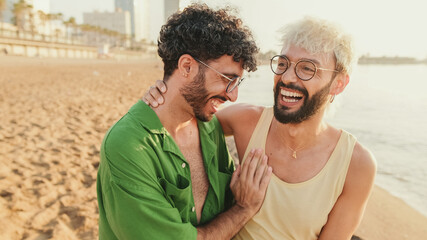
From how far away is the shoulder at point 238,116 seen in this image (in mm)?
2674

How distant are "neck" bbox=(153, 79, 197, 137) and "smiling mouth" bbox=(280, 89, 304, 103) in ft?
2.35

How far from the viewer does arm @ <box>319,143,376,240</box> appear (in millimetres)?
2152

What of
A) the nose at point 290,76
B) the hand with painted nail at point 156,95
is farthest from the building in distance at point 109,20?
the nose at point 290,76

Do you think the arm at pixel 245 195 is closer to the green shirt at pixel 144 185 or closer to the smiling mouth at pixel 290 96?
the green shirt at pixel 144 185

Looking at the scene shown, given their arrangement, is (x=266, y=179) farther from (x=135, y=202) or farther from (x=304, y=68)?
(x=135, y=202)

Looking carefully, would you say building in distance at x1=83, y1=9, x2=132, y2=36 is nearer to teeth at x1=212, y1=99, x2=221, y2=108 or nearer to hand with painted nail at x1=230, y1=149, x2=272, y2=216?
teeth at x1=212, y1=99, x2=221, y2=108

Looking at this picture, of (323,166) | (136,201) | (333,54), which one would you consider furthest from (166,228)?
(333,54)

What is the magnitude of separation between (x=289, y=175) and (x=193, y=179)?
28.9 inches

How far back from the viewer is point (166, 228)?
167cm

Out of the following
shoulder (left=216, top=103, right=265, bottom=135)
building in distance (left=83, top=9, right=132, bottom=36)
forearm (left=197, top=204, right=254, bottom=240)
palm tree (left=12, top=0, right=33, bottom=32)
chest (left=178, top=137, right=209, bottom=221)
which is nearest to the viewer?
forearm (left=197, top=204, right=254, bottom=240)

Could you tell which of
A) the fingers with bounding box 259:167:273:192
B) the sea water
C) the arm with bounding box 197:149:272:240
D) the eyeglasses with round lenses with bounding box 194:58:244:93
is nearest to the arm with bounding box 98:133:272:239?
the arm with bounding box 197:149:272:240

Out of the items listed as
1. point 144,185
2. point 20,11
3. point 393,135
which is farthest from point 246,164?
point 20,11

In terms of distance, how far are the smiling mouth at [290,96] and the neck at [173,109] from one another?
28.2 inches

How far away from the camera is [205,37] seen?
2.06 meters
